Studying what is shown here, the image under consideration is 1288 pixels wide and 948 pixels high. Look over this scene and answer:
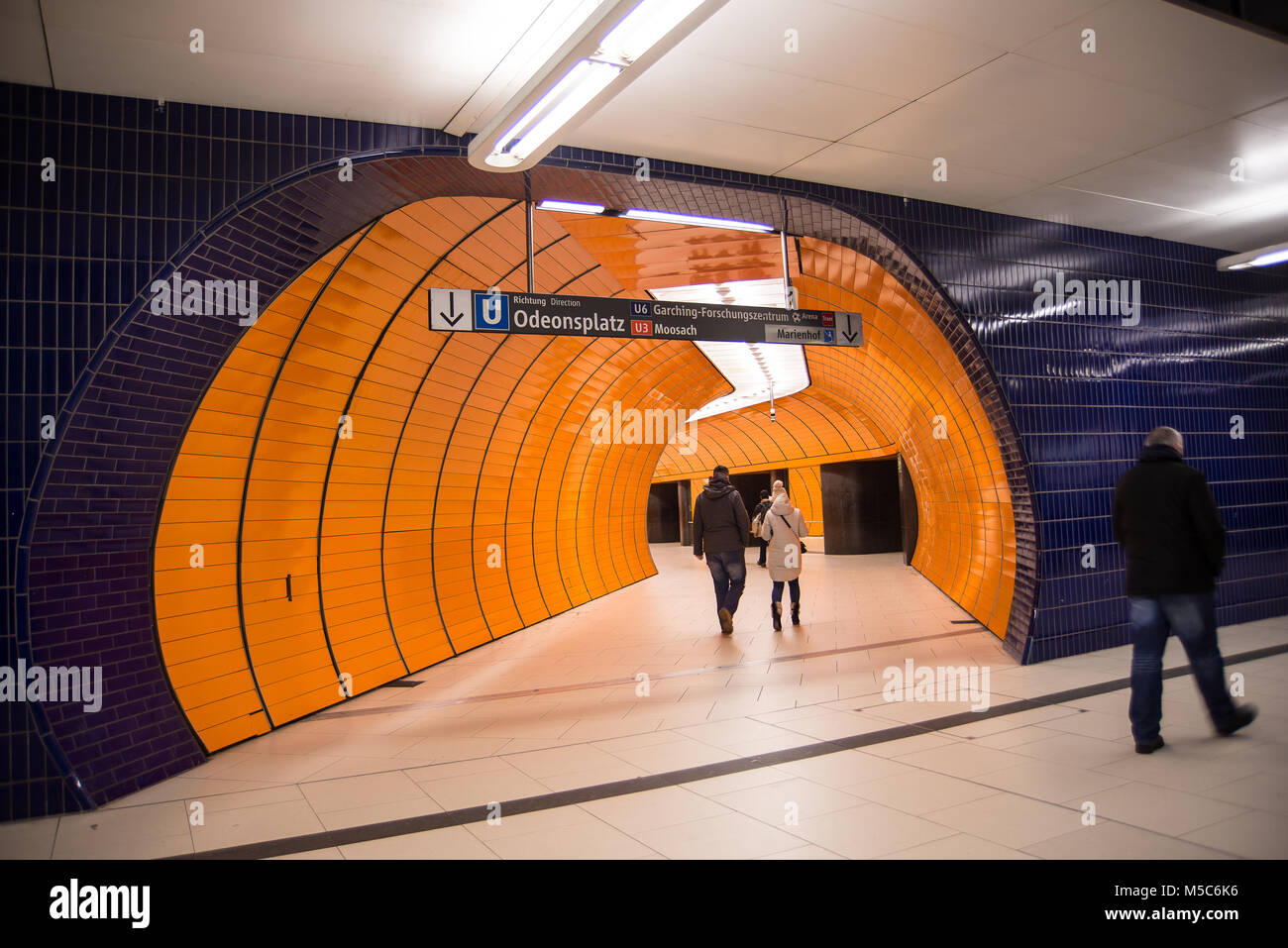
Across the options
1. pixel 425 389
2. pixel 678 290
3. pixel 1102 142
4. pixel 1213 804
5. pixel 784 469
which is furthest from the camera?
pixel 784 469

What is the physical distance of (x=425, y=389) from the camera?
9.16 meters

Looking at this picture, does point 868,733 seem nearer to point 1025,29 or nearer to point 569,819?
point 569,819

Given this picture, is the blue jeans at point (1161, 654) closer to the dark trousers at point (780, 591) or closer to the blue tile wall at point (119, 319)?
the blue tile wall at point (119, 319)

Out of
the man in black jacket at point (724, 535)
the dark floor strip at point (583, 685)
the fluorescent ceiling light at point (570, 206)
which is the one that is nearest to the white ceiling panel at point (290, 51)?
the fluorescent ceiling light at point (570, 206)

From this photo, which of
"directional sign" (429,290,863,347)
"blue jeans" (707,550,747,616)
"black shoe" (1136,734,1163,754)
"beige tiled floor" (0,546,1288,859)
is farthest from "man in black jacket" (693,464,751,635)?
"black shoe" (1136,734,1163,754)

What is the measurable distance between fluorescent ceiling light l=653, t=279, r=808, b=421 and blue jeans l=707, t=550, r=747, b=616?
278 cm

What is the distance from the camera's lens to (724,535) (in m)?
10.3

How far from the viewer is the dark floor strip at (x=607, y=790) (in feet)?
13.2

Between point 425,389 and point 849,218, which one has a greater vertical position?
point 849,218

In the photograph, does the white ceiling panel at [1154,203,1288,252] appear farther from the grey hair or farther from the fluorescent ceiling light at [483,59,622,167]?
the fluorescent ceiling light at [483,59,622,167]

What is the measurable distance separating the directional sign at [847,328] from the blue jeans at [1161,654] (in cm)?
353
